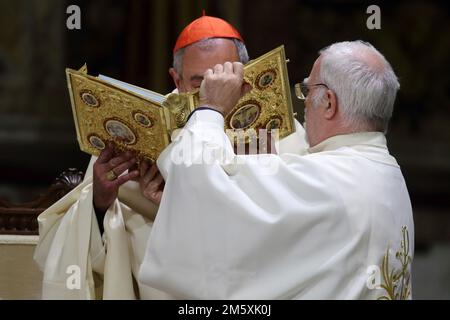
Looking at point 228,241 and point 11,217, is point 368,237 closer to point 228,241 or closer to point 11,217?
point 228,241

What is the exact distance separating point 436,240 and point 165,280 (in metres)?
4.44

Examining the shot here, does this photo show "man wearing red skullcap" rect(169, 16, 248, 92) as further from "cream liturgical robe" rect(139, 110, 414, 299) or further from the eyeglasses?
"cream liturgical robe" rect(139, 110, 414, 299)

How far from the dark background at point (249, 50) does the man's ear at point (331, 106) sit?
3992mm

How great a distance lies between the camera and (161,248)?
3180 mm

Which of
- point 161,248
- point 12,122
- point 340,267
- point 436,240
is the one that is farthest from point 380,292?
point 12,122

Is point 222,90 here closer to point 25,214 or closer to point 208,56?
point 208,56

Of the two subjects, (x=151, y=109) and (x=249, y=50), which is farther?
(x=249, y=50)

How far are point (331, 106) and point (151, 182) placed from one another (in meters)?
0.76

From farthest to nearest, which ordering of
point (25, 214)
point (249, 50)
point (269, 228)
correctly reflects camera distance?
1. point (249, 50)
2. point (25, 214)
3. point (269, 228)

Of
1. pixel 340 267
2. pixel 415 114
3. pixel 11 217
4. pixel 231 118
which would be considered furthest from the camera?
pixel 415 114

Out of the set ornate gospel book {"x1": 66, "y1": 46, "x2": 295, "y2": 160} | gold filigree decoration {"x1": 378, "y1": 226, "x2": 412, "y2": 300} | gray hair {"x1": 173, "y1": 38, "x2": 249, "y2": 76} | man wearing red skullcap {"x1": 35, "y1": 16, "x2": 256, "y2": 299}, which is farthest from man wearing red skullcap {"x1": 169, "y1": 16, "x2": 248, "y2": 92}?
gold filigree decoration {"x1": 378, "y1": 226, "x2": 412, "y2": 300}

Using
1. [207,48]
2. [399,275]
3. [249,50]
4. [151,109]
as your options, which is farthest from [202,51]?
[249,50]

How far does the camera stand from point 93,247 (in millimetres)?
3607

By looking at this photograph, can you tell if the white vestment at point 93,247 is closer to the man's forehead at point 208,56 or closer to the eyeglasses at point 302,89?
the man's forehead at point 208,56
